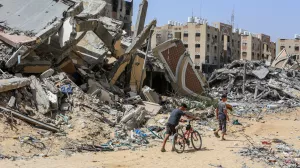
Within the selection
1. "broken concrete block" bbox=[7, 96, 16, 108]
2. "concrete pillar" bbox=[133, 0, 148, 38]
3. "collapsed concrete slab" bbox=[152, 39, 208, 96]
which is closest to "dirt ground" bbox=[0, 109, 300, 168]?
"broken concrete block" bbox=[7, 96, 16, 108]

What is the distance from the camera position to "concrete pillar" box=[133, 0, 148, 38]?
1800 centimetres

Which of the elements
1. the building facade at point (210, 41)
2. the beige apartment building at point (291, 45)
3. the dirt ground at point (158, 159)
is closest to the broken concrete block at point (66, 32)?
the dirt ground at point (158, 159)

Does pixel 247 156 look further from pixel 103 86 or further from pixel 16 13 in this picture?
pixel 16 13

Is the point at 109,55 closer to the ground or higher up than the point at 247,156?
higher up

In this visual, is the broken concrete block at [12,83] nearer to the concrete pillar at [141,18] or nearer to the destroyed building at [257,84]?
the concrete pillar at [141,18]

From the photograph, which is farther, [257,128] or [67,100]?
[257,128]

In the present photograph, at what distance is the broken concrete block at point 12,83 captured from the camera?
10406 millimetres

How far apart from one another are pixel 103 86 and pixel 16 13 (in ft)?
12.7

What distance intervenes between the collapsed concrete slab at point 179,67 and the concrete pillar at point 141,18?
6.61 feet

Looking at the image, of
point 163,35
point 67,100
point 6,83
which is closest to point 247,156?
point 67,100

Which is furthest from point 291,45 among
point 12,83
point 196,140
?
point 12,83

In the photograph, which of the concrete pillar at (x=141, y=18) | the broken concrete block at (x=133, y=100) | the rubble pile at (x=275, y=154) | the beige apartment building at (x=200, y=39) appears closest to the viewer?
the rubble pile at (x=275, y=154)

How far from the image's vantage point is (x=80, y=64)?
15.1 metres

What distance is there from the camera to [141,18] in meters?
18.1
